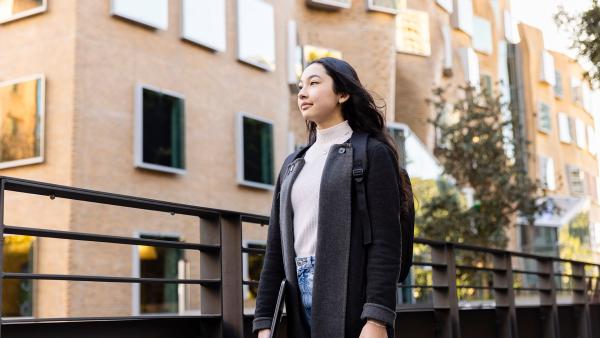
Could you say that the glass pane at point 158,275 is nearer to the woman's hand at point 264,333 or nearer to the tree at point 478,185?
the tree at point 478,185

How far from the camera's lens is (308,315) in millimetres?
3504

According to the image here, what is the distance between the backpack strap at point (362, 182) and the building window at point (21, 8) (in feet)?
56.0

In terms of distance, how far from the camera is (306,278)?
3.49 meters

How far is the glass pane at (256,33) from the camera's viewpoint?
23625 mm

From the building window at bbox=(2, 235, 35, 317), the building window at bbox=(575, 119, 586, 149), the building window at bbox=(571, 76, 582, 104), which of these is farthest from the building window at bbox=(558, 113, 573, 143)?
the building window at bbox=(2, 235, 35, 317)

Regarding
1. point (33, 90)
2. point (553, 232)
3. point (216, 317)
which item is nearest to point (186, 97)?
point (33, 90)

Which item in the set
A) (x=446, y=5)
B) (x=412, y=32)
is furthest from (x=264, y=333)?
(x=446, y=5)

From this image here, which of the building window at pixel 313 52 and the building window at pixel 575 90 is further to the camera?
the building window at pixel 575 90

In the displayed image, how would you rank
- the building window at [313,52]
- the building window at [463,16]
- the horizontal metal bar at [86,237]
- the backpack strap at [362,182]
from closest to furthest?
the backpack strap at [362,182] → the horizontal metal bar at [86,237] → the building window at [313,52] → the building window at [463,16]

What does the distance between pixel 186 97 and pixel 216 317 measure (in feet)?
53.3

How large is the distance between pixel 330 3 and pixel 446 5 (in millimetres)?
9594

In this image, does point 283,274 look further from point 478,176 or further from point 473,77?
point 473,77

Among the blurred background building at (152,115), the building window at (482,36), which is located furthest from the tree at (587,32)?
the building window at (482,36)

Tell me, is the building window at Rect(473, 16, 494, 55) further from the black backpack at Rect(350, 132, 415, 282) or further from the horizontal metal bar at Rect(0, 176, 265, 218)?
the black backpack at Rect(350, 132, 415, 282)
